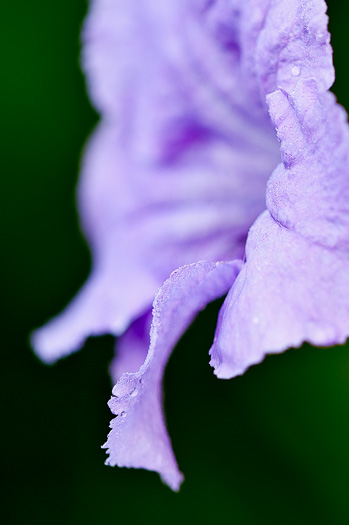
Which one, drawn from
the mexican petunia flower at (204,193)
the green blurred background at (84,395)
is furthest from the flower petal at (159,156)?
the green blurred background at (84,395)

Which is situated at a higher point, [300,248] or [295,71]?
[295,71]

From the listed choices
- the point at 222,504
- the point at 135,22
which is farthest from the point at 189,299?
the point at 222,504

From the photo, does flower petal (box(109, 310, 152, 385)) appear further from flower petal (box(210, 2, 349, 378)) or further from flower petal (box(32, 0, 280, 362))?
flower petal (box(210, 2, 349, 378))

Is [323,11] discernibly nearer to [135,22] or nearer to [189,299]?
[189,299]

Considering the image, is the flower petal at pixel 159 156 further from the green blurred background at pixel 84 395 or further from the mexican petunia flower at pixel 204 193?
the green blurred background at pixel 84 395

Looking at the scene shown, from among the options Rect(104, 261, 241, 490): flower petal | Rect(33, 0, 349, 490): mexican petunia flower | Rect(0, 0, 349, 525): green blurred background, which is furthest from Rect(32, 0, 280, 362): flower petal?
Rect(0, 0, 349, 525): green blurred background

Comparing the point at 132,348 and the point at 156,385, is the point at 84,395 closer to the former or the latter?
the point at 132,348

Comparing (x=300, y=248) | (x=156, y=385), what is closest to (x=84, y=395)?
(x=156, y=385)
